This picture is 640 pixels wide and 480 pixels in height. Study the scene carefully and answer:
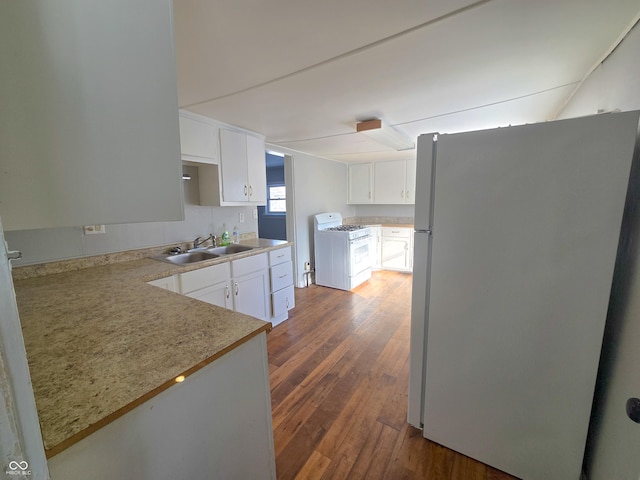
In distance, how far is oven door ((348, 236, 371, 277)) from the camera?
3.98m

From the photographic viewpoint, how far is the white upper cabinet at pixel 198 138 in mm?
2184

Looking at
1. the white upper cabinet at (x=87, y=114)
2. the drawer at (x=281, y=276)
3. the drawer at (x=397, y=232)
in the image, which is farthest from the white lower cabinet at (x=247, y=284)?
the drawer at (x=397, y=232)

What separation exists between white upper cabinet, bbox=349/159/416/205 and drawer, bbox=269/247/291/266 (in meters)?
2.67

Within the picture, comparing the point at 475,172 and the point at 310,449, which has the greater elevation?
the point at 475,172

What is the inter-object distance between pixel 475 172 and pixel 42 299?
2.17 metres

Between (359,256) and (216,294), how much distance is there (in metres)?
2.51

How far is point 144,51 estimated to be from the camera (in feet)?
2.21

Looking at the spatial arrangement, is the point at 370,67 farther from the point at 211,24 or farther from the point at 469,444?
the point at 469,444

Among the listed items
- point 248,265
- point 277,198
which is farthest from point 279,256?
point 277,198

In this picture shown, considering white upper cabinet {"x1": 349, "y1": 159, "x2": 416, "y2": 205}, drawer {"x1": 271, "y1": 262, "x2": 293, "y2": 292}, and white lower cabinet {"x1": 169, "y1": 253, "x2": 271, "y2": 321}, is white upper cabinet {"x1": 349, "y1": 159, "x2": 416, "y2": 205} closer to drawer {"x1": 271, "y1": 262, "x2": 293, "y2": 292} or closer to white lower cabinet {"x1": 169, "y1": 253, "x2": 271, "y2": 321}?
drawer {"x1": 271, "y1": 262, "x2": 293, "y2": 292}

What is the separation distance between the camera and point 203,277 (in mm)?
2096

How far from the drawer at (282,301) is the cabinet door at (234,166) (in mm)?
1118

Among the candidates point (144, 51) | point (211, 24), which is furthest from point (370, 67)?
point (144, 51)

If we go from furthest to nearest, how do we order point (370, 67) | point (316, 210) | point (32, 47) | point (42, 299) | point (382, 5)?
1. point (316, 210)
2. point (370, 67)
3. point (42, 299)
4. point (382, 5)
5. point (32, 47)
